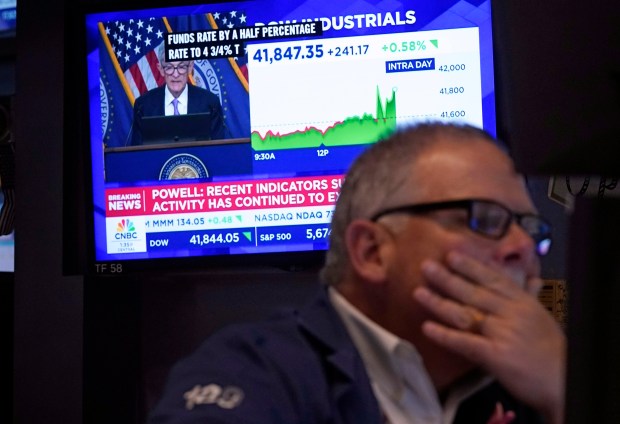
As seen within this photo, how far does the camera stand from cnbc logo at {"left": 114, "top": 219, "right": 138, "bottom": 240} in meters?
2.41

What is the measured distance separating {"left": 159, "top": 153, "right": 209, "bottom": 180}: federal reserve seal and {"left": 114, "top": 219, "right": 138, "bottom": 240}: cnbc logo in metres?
0.17

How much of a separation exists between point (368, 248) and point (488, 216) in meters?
0.20

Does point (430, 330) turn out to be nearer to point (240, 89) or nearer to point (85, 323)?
point (240, 89)

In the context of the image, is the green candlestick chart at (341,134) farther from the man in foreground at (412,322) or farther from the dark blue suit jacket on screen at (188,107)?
the man in foreground at (412,322)

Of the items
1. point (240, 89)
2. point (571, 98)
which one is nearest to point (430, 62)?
point (240, 89)

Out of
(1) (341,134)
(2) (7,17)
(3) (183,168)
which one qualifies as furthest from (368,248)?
(2) (7,17)

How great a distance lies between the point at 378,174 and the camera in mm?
1342

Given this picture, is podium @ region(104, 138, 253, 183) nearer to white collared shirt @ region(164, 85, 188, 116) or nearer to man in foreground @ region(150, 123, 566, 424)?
white collared shirt @ region(164, 85, 188, 116)

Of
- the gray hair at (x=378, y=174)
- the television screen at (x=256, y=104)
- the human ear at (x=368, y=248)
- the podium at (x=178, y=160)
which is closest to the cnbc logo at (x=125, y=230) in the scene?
the television screen at (x=256, y=104)

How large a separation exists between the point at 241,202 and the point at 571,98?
184cm

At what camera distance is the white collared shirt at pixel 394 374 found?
123cm

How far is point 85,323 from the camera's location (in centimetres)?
245

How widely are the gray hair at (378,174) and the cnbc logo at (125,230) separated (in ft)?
3.67

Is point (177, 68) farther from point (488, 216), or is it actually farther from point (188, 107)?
point (488, 216)
